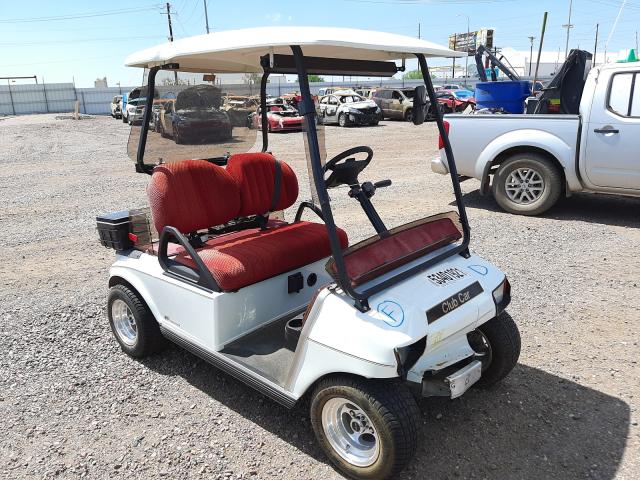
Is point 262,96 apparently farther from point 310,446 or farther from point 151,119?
point 310,446

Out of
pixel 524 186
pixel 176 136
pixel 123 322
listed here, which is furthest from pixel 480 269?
pixel 524 186

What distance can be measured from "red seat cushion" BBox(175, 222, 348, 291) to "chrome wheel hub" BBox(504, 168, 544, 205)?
4215 millimetres

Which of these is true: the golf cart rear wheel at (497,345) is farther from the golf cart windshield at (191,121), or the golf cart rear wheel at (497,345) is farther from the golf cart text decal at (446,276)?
the golf cart windshield at (191,121)

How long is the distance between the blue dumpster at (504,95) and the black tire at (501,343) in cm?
638

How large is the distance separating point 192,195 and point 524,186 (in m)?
5.05

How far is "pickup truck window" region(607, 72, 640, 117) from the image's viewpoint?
6121mm

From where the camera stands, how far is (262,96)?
4.41 m

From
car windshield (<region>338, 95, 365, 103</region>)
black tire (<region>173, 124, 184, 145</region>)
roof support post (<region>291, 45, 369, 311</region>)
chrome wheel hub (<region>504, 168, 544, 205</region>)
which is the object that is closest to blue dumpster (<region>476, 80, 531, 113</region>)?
chrome wheel hub (<region>504, 168, 544, 205</region>)

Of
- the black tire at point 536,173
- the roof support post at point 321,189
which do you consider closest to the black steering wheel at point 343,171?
the roof support post at point 321,189

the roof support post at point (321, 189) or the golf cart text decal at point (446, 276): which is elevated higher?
the roof support post at point (321, 189)

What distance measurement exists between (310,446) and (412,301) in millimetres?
1016

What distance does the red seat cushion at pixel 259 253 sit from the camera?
3.05m

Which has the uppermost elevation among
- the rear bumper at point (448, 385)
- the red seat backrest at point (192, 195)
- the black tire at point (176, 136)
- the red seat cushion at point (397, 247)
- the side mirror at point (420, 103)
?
the side mirror at point (420, 103)

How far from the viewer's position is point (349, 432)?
261cm
